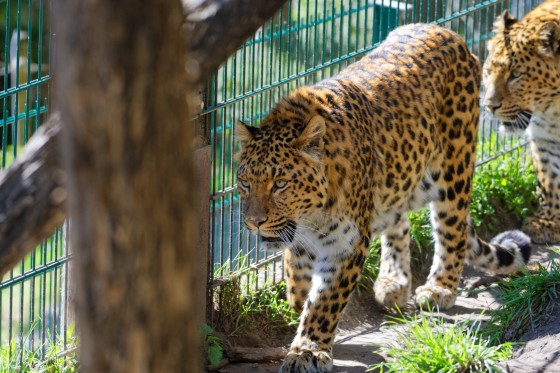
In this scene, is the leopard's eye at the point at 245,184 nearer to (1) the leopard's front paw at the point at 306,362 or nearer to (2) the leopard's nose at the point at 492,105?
(1) the leopard's front paw at the point at 306,362

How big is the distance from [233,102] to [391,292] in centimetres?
191

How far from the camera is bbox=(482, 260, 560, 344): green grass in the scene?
7047 mm

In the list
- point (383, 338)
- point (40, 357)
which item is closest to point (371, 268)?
point (383, 338)

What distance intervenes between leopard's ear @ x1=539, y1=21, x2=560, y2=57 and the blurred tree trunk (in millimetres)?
6684

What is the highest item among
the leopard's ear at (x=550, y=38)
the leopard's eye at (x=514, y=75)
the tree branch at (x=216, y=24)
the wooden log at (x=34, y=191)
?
the tree branch at (x=216, y=24)

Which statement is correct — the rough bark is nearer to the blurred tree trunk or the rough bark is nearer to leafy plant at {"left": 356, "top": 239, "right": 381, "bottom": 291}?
the blurred tree trunk

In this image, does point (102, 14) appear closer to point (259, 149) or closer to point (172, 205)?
point (172, 205)

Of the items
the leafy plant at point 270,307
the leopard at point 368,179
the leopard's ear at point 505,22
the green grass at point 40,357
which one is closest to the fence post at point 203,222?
the leopard at point 368,179

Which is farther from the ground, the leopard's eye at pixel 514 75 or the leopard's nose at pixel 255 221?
the leopard's eye at pixel 514 75

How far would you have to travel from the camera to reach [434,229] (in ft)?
27.4

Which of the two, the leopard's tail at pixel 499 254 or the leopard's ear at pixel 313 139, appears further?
the leopard's tail at pixel 499 254

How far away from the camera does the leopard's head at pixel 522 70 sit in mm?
9352

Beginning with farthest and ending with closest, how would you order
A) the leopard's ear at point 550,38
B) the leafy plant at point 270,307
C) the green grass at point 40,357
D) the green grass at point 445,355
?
the leopard's ear at point 550,38 < the leafy plant at point 270,307 < the green grass at point 40,357 < the green grass at point 445,355

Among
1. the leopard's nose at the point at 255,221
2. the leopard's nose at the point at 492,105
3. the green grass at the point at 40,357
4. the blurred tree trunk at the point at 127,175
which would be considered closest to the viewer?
the blurred tree trunk at the point at 127,175
